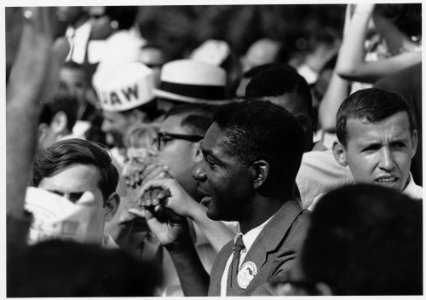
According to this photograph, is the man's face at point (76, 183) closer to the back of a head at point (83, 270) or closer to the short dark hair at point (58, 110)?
the back of a head at point (83, 270)

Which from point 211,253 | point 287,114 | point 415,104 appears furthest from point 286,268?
point 415,104

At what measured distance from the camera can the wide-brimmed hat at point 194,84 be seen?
6.21 m

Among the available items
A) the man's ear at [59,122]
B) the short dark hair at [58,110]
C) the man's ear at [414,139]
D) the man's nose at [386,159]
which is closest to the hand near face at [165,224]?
the man's nose at [386,159]

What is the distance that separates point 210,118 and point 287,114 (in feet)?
4.25

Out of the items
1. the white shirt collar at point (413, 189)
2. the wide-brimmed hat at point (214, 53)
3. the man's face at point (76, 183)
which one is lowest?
the wide-brimmed hat at point (214, 53)

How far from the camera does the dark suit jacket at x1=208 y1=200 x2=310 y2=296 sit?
359cm

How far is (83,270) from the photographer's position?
242cm

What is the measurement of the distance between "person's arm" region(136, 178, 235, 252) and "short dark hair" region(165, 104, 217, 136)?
79 centimetres

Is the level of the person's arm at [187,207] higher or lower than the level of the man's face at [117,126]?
higher

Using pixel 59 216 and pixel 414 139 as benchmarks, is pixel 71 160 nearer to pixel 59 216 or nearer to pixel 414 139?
pixel 59 216

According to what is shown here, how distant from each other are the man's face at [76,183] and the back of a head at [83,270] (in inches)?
63.3

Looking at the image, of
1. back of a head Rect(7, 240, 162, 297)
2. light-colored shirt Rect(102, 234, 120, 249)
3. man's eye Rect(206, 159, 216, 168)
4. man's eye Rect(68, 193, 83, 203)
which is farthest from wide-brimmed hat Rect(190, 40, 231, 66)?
back of a head Rect(7, 240, 162, 297)

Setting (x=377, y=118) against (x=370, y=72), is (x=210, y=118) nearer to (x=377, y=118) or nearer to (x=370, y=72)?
(x=370, y=72)

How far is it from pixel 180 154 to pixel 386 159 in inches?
51.2
